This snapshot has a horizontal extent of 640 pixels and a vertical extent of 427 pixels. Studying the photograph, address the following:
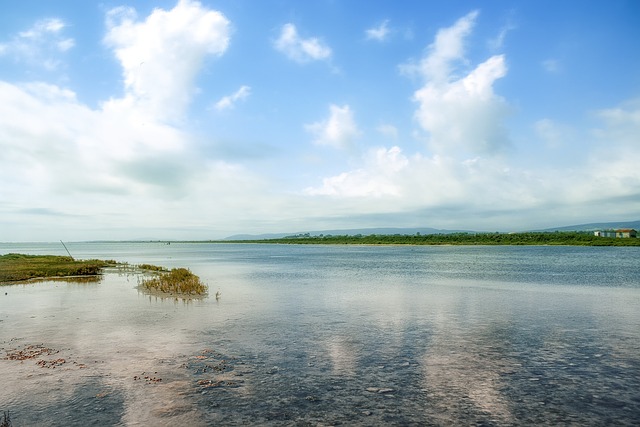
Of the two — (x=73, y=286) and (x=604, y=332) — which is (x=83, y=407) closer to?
(x=604, y=332)

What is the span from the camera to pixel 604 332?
71.7ft

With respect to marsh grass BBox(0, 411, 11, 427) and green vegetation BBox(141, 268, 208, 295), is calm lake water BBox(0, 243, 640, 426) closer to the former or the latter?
marsh grass BBox(0, 411, 11, 427)

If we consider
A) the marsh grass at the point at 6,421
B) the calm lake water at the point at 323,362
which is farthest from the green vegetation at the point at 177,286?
the marsh grass at the point at 6,421

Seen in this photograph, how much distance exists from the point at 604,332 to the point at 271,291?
26.7m

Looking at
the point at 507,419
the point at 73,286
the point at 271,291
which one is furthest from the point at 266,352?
the point at 73,286

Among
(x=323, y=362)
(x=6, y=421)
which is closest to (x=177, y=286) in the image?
(x=323, y=362)

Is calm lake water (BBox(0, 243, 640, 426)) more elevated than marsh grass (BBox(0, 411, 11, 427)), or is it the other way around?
marsh grass (BBox(0, 411, 11, 427))

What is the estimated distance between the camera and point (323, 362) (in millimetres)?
16922

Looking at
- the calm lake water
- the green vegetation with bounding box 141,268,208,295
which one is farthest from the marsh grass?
the green vegetation with bounding box 141,268,208,295

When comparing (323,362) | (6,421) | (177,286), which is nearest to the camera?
(6,421)

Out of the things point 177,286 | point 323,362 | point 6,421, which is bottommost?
point 323,362

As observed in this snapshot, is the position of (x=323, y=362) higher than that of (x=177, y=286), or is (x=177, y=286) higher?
(x=177, y=286)

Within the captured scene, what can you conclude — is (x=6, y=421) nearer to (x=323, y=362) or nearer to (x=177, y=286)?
(x=323, y=362)

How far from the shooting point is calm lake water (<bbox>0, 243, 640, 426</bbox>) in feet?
39.3
